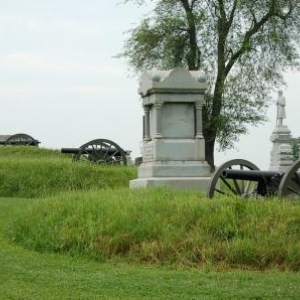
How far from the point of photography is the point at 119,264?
9.34m

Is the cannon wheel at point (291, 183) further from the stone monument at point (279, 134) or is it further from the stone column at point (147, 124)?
the stone monument at point (279, 134)

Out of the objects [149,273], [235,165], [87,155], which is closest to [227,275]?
→ [149,273]

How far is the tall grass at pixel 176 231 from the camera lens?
926cm

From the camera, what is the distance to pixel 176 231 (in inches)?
385

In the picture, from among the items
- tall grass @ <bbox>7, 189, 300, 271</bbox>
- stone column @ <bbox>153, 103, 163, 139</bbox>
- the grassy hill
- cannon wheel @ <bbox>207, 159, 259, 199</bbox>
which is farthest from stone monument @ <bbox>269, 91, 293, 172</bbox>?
tall grass @ <bbox>7, 189, 300, 271</bbox>

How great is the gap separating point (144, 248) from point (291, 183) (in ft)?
8.97

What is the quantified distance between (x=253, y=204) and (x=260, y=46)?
23.5 m

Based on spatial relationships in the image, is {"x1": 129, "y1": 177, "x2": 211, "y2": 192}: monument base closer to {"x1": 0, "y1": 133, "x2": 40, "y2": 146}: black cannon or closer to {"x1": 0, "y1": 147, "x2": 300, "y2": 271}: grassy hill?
{"x1": 0, "y1": 147, "x2": 300, "y2": 271}: grassy hill

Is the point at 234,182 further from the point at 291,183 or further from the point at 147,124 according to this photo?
the point at 147,124

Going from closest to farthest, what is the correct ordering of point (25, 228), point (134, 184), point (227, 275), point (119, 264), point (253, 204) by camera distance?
point (227, 275) < point (119, 264) < point (253, 204) < point (25, 228) < point (134, 184)

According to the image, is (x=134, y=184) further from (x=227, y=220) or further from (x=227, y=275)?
(x=227, y=275)

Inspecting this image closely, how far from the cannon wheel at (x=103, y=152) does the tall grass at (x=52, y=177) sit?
4.38 metres

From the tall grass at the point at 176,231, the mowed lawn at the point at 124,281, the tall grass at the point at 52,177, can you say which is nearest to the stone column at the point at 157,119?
the tall grass at the point at 52,177

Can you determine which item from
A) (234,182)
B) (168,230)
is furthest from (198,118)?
(168,230)
